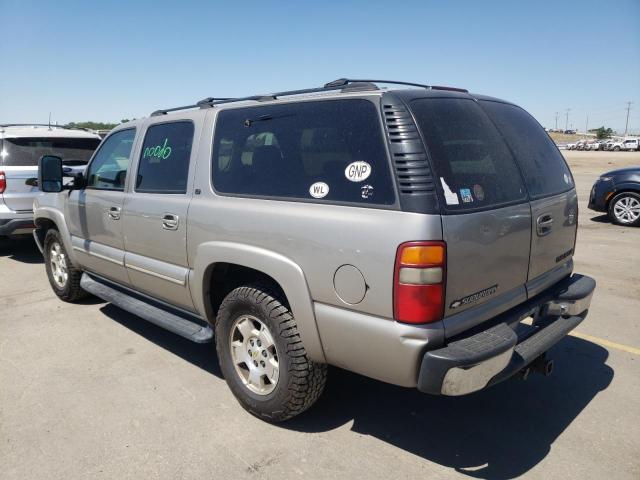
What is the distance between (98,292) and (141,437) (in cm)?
197

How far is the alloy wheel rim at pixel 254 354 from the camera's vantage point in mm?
3006

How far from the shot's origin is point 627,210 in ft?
31.9

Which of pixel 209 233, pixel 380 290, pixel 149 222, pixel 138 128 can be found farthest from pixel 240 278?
pixel 138 128

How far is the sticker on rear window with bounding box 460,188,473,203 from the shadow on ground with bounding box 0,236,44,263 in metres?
6.92

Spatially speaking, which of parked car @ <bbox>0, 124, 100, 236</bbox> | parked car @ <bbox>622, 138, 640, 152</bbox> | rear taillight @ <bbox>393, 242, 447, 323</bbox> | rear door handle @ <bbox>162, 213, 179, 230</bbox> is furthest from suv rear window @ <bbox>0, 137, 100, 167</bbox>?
parked car @ <bbox>622, 138, 640, 152</bbox>

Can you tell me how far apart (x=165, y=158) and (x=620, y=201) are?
925 centimetres

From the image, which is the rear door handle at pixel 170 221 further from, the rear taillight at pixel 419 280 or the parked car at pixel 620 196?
the parked car at pixel 620 196

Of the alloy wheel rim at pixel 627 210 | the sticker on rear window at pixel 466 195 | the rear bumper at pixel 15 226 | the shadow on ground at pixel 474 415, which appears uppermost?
the sticker on rear window at pixel 466 195

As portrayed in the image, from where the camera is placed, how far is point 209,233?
126 inches

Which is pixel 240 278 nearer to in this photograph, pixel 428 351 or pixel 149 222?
pixel 149 222

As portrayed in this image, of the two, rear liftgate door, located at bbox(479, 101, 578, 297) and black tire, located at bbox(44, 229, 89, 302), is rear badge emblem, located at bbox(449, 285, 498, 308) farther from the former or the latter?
black tire, located at bbox(44, 229, 89, 302)

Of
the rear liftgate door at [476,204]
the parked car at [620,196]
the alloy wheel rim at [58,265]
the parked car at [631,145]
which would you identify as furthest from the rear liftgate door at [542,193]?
the parked car at [631,145]

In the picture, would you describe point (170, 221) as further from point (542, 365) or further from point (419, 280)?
point (542, 365)

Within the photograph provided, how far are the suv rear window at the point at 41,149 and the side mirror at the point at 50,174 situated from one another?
2.95 meters
